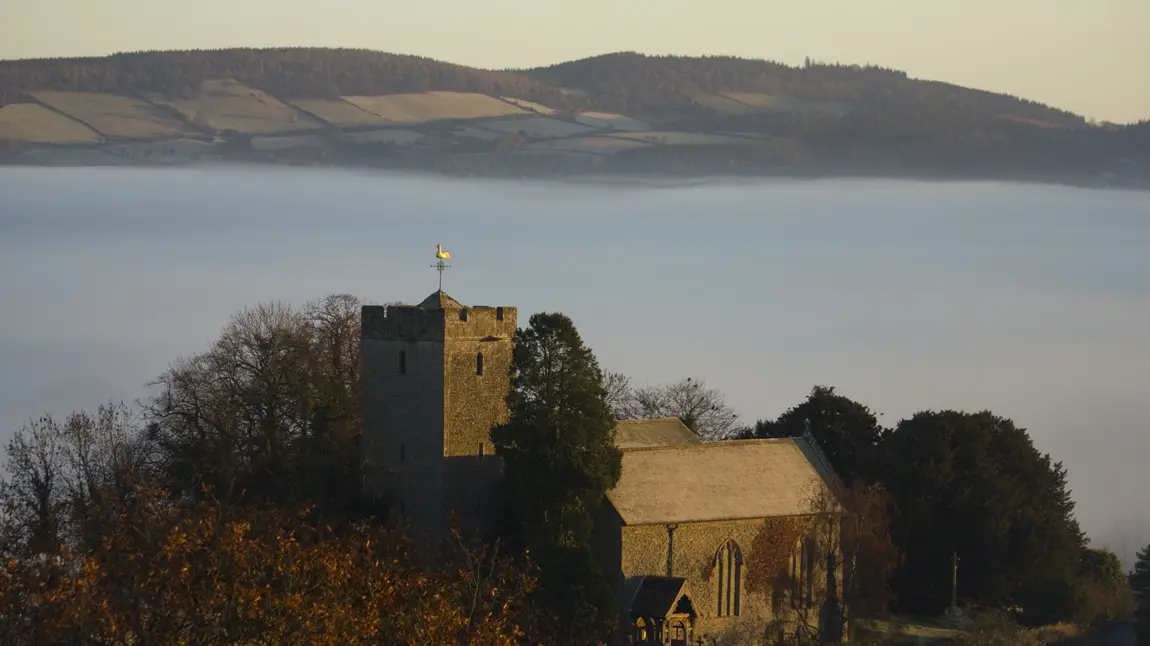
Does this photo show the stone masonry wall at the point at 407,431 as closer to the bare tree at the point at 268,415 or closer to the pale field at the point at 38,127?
the bare tree at the point at 268,415

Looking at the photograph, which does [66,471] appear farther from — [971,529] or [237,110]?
[237,110]

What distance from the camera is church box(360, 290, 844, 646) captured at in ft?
188

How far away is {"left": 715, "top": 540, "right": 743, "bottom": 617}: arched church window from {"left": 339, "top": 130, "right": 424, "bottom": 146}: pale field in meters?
127

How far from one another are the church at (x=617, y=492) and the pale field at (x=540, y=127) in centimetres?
12858

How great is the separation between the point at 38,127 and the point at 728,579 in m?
118

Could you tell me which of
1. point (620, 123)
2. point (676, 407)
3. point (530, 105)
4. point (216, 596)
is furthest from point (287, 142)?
point (216, 596)

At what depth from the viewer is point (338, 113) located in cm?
18650

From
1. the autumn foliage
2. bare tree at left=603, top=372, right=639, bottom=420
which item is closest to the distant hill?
bare tree at left=603, top=372, right=639, bottom=420

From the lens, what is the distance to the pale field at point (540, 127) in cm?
18788

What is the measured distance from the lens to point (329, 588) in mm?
35344

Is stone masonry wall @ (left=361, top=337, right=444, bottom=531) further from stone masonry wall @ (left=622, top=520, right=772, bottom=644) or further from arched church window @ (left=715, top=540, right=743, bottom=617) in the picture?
arched church window @ (left=715, top=540, right=743, bottom=617)

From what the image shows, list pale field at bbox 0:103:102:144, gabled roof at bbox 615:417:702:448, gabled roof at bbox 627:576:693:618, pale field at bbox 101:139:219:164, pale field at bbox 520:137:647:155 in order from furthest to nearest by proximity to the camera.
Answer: pale field at bbox 520:137:647:155 < pale field at bbox 101:139:219:164 < pale field at bbox 0:103:102:144 < gabled roof at bbox 615:417:702:448 < gabled roof at bbox 627:576:693:618

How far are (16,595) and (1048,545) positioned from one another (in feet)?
127

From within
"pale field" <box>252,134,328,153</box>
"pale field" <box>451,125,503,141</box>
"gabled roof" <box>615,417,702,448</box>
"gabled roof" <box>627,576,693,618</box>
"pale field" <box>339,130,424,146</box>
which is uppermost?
"pale field" <box>451,125,503,141</box>
